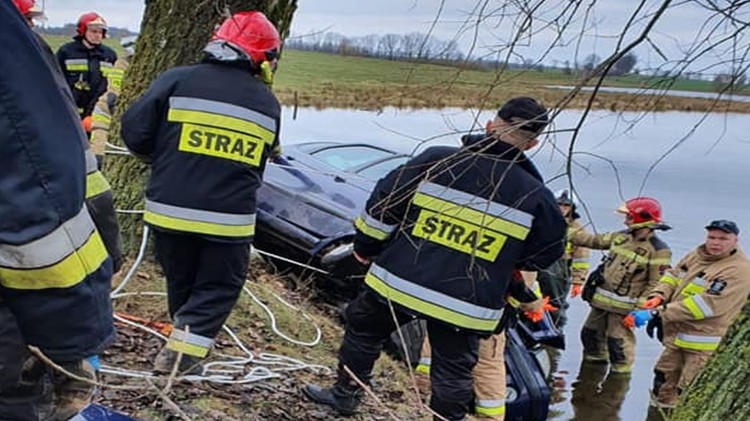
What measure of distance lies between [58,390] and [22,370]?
0.29m

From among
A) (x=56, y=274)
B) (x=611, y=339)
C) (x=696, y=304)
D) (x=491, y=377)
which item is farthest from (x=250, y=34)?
(x=611, y=339)

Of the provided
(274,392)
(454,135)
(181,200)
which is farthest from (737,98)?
(274,392)

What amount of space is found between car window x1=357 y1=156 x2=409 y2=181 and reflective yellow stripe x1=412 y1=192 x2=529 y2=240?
142 inches

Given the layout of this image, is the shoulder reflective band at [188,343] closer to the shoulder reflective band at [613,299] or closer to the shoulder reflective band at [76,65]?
the shoulder reflective band at [76,65]

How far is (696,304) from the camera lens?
5.69 m

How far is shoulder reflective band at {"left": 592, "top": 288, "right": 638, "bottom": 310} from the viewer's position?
6.97 meters

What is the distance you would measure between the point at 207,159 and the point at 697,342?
4226mm

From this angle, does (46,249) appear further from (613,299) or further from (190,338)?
(613,299)

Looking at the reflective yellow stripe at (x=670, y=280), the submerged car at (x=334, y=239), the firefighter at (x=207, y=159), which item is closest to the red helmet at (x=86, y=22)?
the submerged car at (x=334, y=239)

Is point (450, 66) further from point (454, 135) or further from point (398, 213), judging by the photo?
point (398, 213)

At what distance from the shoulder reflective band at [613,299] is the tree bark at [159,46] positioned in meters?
3.97

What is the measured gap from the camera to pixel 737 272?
18.2 feet

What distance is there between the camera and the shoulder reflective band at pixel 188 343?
335 centimetres

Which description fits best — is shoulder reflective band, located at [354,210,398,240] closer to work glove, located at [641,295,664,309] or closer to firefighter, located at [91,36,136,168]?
firefighter, located at [91,36,136,168]
